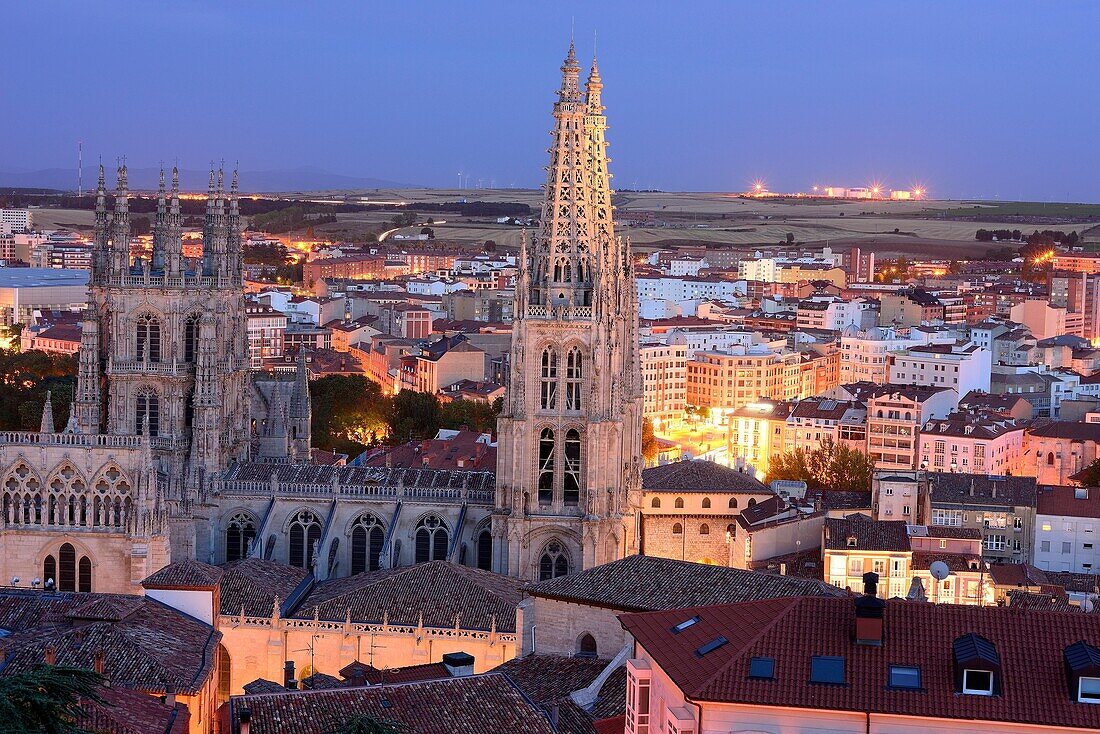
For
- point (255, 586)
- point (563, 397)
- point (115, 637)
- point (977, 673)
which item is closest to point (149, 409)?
point (255, 586)

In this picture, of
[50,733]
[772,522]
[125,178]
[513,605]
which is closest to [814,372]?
[772,522]

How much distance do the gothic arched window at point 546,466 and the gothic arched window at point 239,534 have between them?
10.1 meters

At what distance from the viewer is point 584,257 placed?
62344 mm

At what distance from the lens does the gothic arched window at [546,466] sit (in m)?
62.2

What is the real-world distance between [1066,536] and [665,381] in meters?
72.8

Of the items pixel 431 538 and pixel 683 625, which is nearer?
pixel 683 625

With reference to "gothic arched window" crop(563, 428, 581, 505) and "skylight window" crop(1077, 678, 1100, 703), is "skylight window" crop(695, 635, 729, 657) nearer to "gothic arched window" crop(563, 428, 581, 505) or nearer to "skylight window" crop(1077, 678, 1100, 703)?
"skylight window" crop(1077, 678, 1100, 703)

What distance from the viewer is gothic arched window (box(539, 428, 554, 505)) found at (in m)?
62.2

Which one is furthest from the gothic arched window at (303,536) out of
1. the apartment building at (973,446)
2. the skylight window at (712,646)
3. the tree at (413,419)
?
the apartment building at (973,446)

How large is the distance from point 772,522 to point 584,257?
1718cm

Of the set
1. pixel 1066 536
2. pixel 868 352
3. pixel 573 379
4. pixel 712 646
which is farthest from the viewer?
pixel 868 352

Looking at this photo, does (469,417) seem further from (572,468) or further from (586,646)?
(586,646)

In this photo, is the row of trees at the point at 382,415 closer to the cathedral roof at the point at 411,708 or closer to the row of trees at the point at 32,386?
the row of trees at the point at 32,386

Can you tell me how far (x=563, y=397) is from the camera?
61.7 metres
